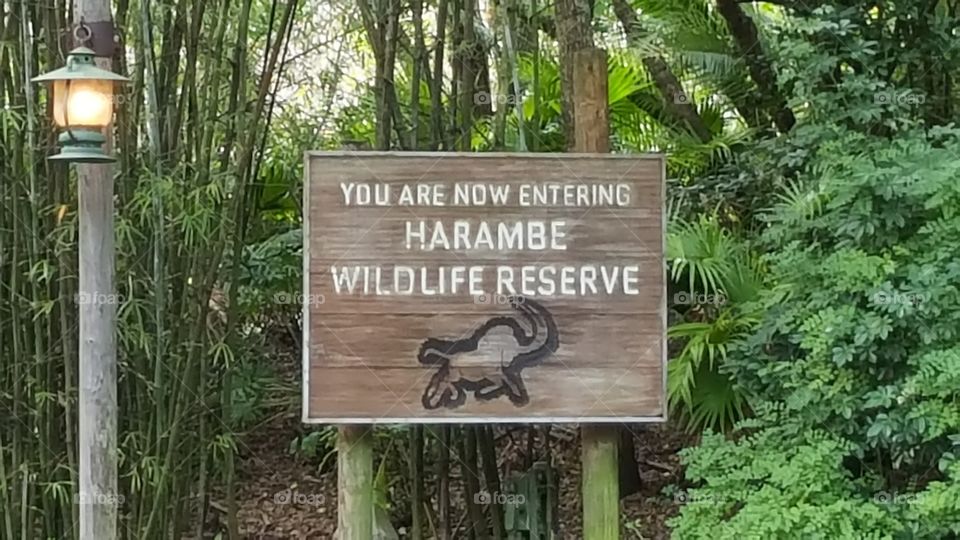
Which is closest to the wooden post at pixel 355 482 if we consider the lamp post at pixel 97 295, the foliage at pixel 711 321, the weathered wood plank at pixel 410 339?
the weathered wood plank at pixel 410 339

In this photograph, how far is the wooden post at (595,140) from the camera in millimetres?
3221

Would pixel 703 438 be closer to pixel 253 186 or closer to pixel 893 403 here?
pixel 893 403

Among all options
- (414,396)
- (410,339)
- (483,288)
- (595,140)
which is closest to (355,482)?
(414,396)

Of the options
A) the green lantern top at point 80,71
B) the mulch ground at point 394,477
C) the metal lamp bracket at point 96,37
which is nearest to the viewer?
the green lantern top at point 80,71

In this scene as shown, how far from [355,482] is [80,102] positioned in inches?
49.8

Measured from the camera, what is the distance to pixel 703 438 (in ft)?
11.3

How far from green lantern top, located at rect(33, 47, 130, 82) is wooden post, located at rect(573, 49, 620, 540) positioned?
126cm

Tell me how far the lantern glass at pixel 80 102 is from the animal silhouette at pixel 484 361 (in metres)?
1.03

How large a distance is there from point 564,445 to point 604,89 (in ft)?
7.13

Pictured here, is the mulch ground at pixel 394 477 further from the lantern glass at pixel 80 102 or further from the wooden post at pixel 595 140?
the lantern glass at pixel 80 102

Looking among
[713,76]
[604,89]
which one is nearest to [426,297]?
[604,89]

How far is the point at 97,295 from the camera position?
290 centimetres

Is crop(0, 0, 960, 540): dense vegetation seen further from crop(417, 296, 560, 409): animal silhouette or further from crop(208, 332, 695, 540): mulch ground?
crop(417, 296, 560, 409): animal silhouette

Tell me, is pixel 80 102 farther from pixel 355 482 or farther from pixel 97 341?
pixel 355 482
